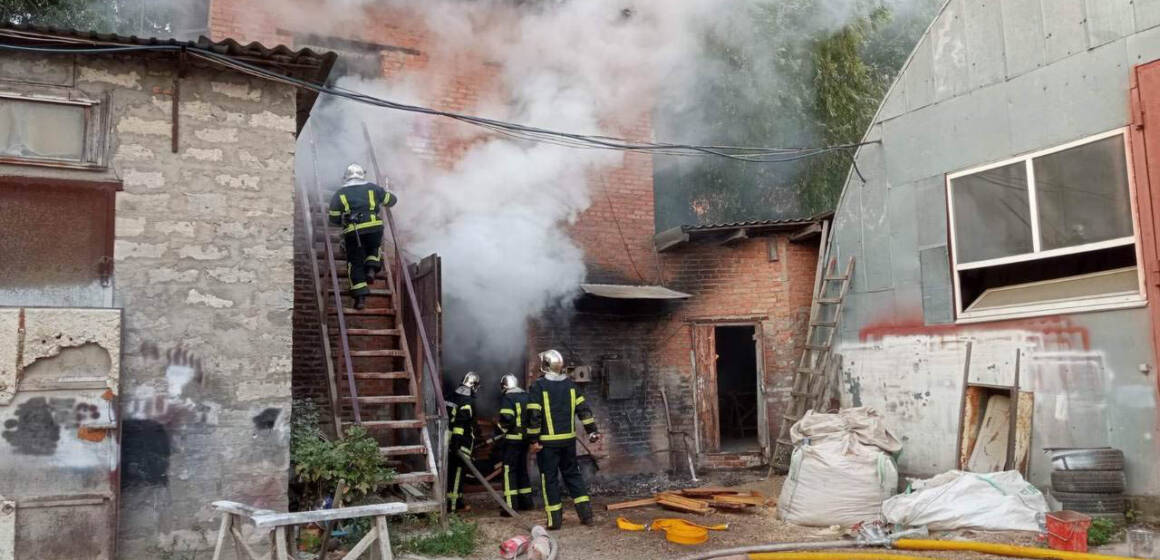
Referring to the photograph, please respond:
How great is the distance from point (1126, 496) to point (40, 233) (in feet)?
27.1

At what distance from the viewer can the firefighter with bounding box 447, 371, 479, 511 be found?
8680mm

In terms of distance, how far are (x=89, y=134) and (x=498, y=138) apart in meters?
5.53

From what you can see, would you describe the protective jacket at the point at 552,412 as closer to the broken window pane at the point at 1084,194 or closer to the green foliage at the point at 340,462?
the green foliage at the point at 340,462

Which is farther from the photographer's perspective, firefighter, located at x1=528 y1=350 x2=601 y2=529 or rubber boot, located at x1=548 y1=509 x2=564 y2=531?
firefighter, located at x1=528 y1=350 x2=601 y2=529

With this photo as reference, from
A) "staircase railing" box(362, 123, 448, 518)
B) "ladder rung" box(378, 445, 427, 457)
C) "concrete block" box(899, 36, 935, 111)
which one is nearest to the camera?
"ladder rung" box(378, 445, 427, 457)

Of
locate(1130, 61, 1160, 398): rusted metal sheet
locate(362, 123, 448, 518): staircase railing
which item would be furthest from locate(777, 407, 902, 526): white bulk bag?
locate(362, 123, 448, 518): staircase railing

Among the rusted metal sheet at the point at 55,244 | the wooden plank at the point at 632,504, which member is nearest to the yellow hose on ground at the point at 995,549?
the wooden plank at the point at 632,504

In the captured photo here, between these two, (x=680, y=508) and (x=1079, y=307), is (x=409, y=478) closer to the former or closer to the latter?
(x=680, y=508)

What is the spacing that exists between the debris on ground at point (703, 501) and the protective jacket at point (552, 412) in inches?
50.8

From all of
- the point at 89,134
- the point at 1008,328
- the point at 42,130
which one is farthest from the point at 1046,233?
the point at 42,130

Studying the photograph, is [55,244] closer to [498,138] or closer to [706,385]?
[498,138]

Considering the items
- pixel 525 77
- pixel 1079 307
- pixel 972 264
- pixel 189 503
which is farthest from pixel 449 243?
pixel 1079 307

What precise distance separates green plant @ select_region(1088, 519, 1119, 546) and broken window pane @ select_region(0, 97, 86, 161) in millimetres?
7853

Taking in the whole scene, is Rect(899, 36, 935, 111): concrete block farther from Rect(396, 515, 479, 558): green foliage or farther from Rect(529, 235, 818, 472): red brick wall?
Rect(396, 515, 479, 558): green foliage
